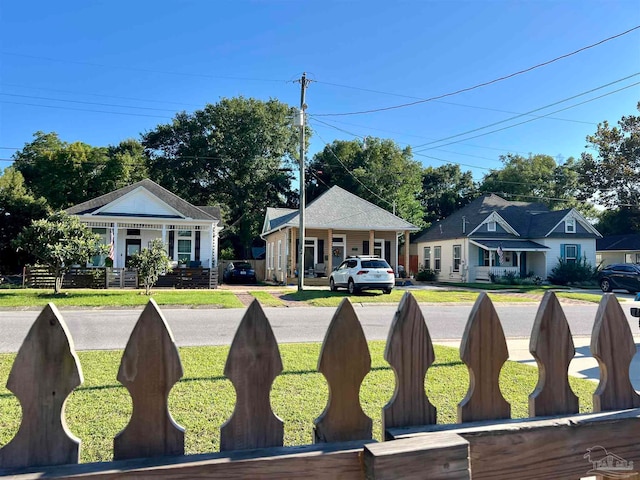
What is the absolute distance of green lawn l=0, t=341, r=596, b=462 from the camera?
3.33 meters

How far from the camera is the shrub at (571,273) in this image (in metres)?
29.0

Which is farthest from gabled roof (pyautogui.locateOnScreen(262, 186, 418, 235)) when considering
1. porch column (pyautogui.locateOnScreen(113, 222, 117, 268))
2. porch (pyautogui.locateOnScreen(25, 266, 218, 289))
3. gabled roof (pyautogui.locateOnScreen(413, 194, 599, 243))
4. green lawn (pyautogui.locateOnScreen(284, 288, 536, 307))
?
porch column (pyautogui.locateOnScreen(113, 222, 117, 268))

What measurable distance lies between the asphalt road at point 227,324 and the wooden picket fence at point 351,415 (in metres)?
6.48

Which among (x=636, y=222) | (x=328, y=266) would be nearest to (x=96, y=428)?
(x=328, y=266)

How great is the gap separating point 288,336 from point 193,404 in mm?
4708

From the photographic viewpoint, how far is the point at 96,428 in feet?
11.2

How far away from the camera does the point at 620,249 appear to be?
123 ft

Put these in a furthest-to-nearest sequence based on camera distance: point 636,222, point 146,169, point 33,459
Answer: point 146,169, point 636,222, point 33,459

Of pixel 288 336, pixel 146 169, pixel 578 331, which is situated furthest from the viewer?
pixel 146 169

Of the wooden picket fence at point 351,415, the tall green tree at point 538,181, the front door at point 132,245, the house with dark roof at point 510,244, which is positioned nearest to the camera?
the wooden picket fence at point 351,415

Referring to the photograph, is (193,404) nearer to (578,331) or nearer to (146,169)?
(578,331)

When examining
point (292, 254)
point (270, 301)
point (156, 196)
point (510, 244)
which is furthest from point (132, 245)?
point (510, 244)

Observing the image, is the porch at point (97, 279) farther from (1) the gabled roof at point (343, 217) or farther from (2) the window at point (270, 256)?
(2) the window at point (270, 256)

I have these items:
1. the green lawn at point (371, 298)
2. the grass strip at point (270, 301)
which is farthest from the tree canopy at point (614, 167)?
the grass strip at point (270, 301)
